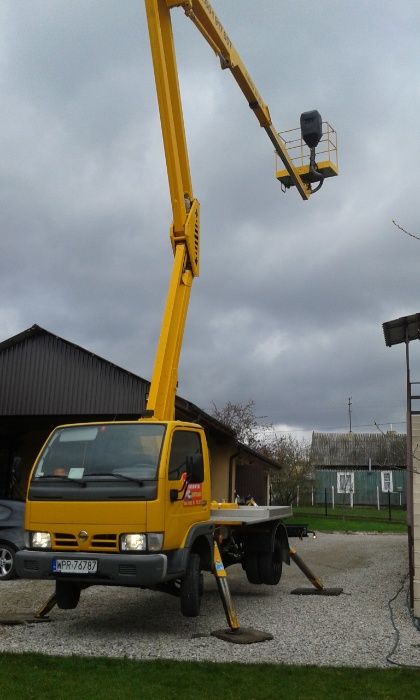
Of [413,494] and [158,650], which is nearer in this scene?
[158,650]

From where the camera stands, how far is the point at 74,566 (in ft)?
24.6

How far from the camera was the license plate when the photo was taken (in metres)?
7.42

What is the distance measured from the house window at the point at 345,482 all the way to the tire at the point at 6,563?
38592 millimetres

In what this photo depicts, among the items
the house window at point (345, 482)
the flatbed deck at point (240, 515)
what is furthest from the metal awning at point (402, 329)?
the house window at point (345, 482)

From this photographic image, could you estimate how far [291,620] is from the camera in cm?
905

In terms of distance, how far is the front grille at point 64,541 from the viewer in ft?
25.2

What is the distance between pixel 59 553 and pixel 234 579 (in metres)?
6.28

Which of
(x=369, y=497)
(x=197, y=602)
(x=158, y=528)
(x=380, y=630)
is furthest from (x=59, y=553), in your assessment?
(x=369, y=497)

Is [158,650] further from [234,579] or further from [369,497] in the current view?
[369,497]

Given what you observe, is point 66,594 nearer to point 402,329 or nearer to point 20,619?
point 20,619

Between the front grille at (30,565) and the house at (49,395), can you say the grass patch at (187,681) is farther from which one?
the house at (49,395)

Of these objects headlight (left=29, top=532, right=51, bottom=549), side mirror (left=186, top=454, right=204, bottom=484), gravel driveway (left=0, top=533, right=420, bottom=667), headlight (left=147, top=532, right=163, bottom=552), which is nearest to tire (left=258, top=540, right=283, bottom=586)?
gravel driveway (left=0, top=533, right=420, bottom=667)

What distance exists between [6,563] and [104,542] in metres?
5.75

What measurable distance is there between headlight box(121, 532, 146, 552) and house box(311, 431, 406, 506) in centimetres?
3166
